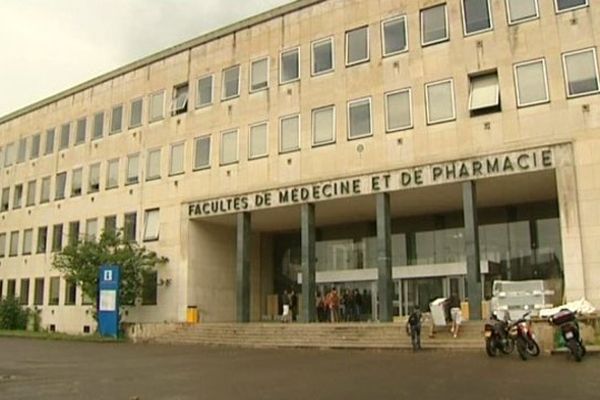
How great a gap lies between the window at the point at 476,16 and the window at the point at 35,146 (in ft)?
96.7

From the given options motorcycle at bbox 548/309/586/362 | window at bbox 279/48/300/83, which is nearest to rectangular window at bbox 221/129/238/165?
window at bbox 279/48/300/83

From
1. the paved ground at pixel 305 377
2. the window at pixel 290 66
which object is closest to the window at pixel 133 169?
the window at pixel 290 66

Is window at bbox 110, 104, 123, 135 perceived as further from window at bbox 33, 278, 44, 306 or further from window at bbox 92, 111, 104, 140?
window at bbox 33, 278, 44, 306

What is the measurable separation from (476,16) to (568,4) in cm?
343

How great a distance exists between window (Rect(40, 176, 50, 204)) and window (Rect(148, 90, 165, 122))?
1055 cm

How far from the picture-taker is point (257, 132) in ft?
101

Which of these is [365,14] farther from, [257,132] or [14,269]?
[14,269]

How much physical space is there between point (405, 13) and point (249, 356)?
1575 centimetres

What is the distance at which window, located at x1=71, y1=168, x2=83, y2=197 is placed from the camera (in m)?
39.3

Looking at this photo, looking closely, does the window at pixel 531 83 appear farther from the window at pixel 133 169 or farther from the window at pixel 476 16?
the window at pixel 133 169

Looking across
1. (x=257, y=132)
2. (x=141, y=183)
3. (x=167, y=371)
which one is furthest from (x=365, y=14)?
(x=167, y=371)

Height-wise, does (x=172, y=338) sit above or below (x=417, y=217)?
below

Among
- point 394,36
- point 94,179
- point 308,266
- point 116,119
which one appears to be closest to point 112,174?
point 94,179

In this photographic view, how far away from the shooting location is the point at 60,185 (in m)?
40.9
